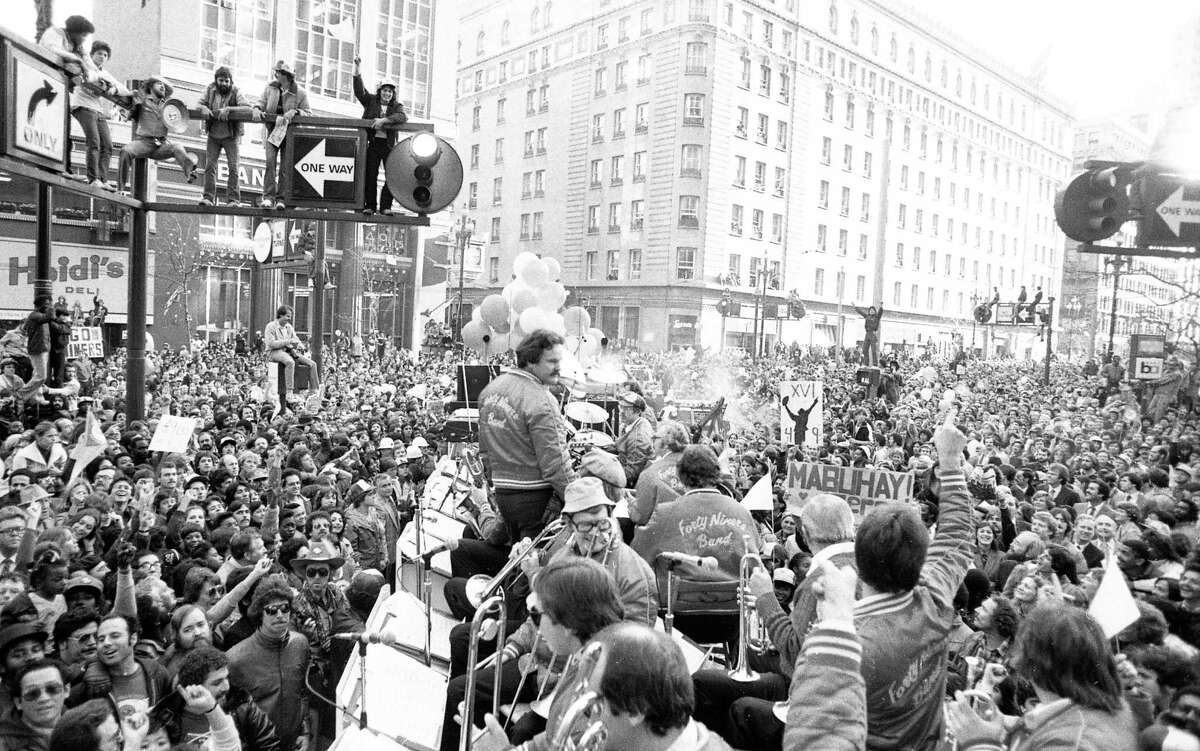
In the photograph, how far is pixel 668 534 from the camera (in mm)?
4977

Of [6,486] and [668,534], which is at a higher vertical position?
[668,534]

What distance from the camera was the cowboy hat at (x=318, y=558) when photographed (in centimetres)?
572

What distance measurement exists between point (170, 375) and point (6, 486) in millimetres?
11816

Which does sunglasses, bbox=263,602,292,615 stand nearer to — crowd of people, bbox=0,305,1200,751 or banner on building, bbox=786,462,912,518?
crowd of people, bbox=0,305,1200,751

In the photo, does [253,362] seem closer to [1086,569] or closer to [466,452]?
[466,452]

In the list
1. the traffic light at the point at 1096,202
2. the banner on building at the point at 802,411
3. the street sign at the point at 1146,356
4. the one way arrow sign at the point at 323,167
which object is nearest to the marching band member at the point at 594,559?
the one way arrow sign at the point at 323,167

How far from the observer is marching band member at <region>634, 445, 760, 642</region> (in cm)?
489

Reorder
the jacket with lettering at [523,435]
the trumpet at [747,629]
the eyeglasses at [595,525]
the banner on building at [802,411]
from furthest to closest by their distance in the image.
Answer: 1. the banner on building at [802,411]
2. the jacket with lettering at [523,435]
3. the trumpet at [747,629]
4. the eyeglasses at [595,525]

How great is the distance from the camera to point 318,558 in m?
5.72

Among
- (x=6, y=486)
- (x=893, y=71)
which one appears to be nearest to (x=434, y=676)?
(x=6, y=486)

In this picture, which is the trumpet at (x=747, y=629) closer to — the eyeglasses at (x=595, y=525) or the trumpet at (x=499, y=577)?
the eyeglasses at (x=595, y=525)

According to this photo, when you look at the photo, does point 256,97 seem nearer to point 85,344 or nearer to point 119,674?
point 85,344

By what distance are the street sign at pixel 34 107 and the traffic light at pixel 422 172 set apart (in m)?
2.83

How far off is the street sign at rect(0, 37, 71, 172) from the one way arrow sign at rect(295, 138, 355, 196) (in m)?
2.32
